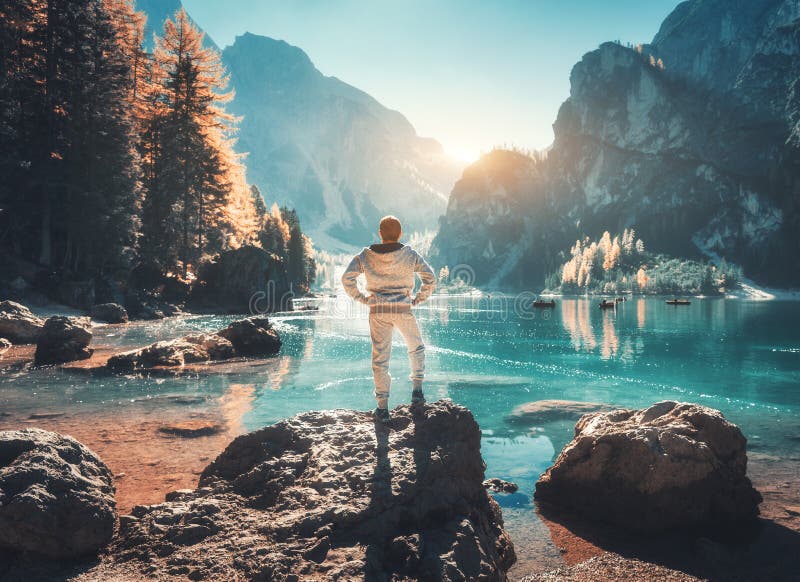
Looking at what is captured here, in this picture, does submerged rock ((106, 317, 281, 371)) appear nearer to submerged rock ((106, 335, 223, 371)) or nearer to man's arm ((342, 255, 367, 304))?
submerged rock ((106, 335, 223, 371))

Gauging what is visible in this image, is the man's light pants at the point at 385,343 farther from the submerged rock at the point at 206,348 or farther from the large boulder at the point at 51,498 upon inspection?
the submerged rock at the point at 206,348

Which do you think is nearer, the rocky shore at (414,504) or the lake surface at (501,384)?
the rocky shore at (414,504)

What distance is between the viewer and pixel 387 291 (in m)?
6.43

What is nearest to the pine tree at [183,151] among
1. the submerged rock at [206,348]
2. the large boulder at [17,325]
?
the large boulder at [17,325]

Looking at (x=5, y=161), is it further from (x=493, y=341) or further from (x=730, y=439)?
(x=730, y=439)

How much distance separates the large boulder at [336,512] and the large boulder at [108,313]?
33.3m

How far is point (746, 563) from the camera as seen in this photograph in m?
5.89

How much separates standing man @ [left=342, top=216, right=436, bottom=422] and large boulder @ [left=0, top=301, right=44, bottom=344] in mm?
22943

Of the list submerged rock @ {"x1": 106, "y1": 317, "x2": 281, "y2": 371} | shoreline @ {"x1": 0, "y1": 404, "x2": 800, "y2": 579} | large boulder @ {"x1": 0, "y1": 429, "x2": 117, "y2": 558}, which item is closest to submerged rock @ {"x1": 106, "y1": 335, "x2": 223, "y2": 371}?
submerged rock @ {"x1": 106, "y1": 317, "x2": 281, "y2": 371}

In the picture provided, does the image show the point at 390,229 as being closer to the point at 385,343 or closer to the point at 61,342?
the point at 385,343

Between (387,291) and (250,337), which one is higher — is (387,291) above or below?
above

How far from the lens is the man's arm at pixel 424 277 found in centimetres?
649

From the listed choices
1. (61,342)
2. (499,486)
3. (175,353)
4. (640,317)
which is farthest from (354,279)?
Answer: (640,317)

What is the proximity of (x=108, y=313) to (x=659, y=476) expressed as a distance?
3629 cm
